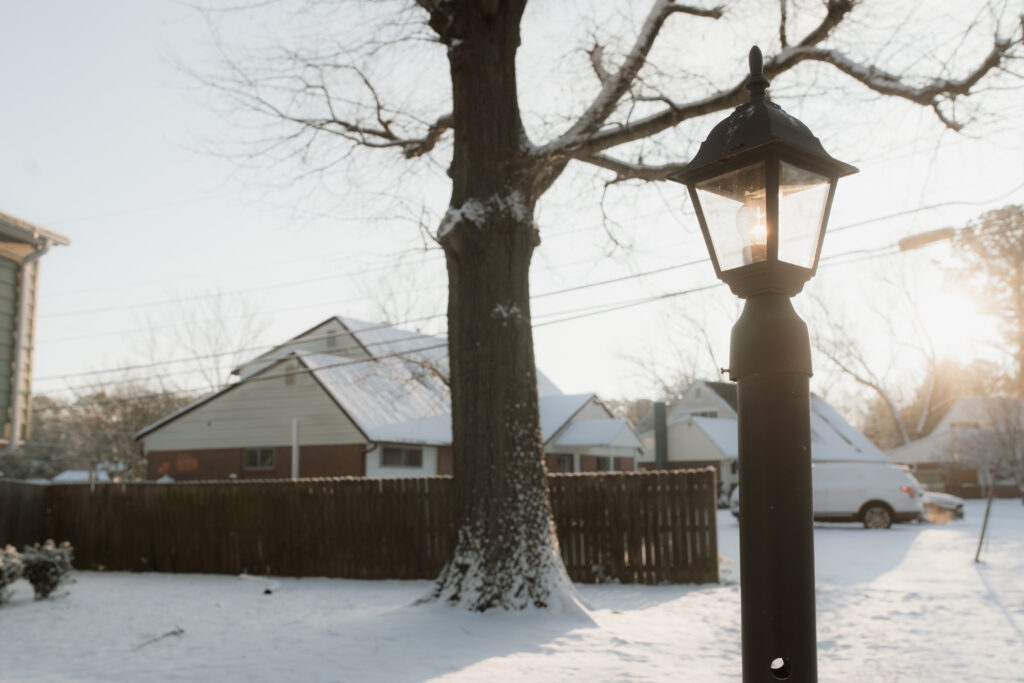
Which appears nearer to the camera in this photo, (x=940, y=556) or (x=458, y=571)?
(x=458, y=571)

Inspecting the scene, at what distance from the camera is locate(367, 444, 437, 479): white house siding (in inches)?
1046

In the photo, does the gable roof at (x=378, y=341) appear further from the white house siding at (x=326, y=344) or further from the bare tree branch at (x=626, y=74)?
the bare tree branch at (x=626, y=74)

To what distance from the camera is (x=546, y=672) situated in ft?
19.1

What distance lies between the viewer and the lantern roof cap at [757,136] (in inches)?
126

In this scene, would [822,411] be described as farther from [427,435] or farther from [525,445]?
[525,445]

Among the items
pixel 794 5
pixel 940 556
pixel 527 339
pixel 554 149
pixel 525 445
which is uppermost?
pixel 794 5

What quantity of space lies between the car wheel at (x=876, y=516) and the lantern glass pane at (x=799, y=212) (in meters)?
20.0

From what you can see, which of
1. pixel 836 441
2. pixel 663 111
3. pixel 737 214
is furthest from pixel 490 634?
pixel 836 441

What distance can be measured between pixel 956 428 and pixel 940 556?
131 ft

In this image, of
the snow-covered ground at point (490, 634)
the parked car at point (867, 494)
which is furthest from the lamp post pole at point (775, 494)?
the parked car at point (867, 494)

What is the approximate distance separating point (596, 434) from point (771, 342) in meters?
31.0

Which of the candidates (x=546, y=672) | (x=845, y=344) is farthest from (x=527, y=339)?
(x=845, y=344)

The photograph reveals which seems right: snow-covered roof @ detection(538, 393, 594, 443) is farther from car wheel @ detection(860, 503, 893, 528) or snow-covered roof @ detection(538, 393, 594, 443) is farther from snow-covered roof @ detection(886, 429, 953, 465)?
snow-covered roof @ detection(886, 429, 953, 465)

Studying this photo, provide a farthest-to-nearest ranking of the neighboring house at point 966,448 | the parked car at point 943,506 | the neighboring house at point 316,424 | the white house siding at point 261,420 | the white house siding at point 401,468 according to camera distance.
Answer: the neighboring house at point 966,448 → the white house siding at point 261,420 → the neighboring house at point 316,424 → the white house siding at point 401,468 → the parked car at point 943,506
